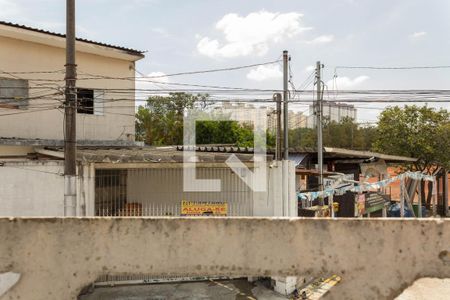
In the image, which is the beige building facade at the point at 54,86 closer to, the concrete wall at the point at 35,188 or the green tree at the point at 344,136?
the concrete wall at the point at 35,188

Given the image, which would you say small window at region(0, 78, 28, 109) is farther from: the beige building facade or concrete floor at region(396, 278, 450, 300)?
concrete floor at region(396, 278, 450, 300)

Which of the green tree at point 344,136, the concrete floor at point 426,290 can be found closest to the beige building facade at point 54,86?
the concrete floor at point 426,290

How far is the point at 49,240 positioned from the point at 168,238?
3.63 ft

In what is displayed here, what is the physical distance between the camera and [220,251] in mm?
3805

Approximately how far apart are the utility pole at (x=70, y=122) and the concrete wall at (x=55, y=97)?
149 inches

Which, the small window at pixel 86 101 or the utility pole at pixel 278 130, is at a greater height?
the small window at pixel 86 101

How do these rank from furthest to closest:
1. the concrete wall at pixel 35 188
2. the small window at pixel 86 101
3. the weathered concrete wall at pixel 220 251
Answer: the small window at pixel 86 101 → the concrete wall at pixel 35 188 → the weathered concrete wall at pixel 220 251

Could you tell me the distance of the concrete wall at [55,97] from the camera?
12.0 m

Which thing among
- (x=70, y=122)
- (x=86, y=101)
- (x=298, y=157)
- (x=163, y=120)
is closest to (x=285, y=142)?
(x=70, y=122)

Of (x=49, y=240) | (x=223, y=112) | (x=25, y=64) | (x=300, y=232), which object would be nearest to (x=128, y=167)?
(x=25, y=64)

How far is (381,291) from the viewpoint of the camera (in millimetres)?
3730

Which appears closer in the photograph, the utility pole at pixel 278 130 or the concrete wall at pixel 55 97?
the utility pole at pixel 278 130

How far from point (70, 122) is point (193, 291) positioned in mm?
4946

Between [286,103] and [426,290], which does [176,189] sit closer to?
[286,103]
